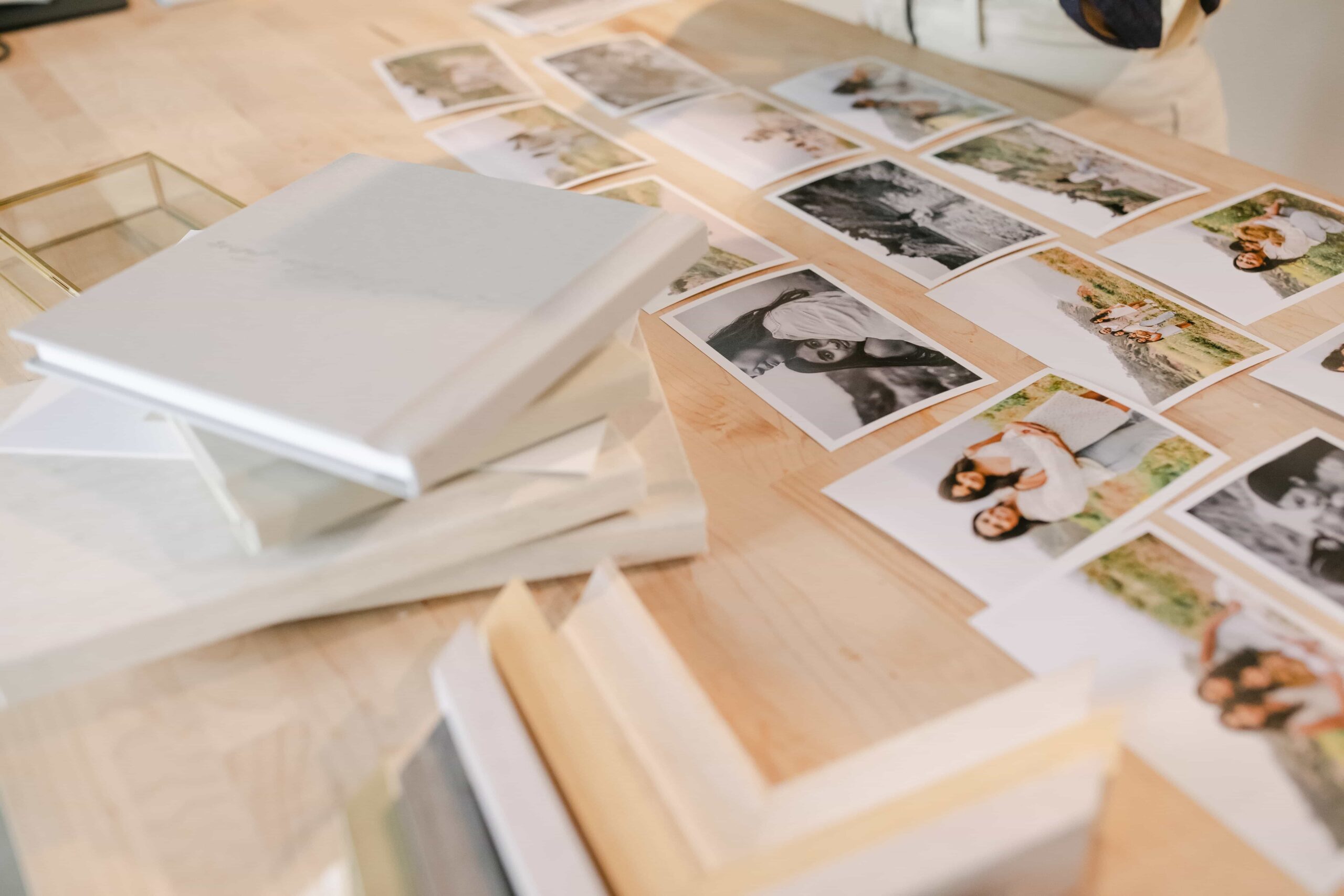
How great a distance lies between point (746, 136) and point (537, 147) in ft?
0.69

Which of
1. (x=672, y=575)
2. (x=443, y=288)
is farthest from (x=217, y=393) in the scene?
(x=672, y=575)

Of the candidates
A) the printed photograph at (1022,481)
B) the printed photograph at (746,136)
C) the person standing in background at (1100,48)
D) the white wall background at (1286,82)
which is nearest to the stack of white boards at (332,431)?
the printed photograph at (1022,481)

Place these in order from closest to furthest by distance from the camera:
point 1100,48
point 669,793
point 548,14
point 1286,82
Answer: point 669,793, point 1100,48, point 548,14, point 1286,82

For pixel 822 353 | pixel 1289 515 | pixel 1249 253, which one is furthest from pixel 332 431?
pixel 1249 253

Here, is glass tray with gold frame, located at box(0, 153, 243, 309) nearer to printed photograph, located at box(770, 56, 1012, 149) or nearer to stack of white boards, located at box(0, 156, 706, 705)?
stack of white boards, located at box(0, 156, 706, 705)

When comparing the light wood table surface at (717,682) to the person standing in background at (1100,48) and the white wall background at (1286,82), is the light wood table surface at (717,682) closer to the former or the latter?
the person standing in background at (1100,48)

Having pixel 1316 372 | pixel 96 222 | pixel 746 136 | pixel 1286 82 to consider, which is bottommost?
pixel 1286 82

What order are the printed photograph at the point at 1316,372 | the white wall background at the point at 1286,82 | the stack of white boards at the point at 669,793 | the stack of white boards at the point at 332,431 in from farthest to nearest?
the white wall background at the point at 1286,82, the printed photograph at the point at 1316,372, the stack of white boards at the point at 332,431, the stack of white boards at the point at 669,793

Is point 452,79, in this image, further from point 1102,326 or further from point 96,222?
point 1102,326

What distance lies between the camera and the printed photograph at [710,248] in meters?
0.78

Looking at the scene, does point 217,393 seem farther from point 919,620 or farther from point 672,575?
point 919,620

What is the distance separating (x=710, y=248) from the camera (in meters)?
0.82

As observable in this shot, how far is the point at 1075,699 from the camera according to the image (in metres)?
0.40

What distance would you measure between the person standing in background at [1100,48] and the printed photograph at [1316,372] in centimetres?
44
